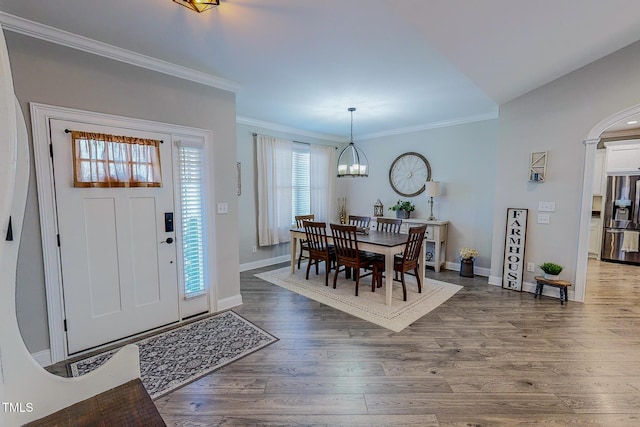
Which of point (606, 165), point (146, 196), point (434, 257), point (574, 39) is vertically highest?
point (574, 39)

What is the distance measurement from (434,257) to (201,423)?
4271 millimetres

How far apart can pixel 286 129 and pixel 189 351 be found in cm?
406

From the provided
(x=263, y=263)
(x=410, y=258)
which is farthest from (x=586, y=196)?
(x=263, y=263)

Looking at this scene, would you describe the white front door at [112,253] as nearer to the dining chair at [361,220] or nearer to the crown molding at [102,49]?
the crown molding at [102,49]

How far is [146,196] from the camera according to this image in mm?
2764

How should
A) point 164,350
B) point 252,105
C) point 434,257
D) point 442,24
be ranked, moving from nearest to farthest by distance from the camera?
point 442,24 < point 164,350 < point 252,105 < point 434,257

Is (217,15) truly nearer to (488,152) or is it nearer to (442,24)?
(442,24)

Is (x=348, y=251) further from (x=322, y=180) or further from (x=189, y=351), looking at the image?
(x=322, y=180)

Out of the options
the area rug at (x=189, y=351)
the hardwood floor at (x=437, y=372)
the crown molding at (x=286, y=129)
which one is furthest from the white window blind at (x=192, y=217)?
the crown molding at (x=286, y=129)

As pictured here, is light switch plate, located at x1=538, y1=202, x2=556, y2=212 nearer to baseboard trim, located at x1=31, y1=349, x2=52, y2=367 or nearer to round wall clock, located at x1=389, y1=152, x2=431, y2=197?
round wall clock, located at x1=389, y1=152, x2=431, y2=197

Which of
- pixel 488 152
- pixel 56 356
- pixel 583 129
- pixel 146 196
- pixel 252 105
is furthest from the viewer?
pixel 488 152

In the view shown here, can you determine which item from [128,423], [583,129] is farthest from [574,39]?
[128,423]

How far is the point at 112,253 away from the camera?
102 inches

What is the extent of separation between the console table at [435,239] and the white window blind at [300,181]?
6.53 ft
